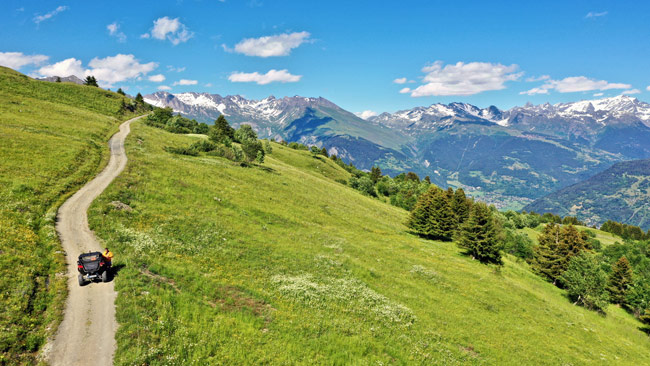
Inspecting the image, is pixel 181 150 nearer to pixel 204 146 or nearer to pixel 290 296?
pixel 204 146

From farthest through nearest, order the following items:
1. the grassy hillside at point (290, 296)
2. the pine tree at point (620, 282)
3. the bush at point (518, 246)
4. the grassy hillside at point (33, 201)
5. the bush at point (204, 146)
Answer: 1. the bush at point (518, 246)
2. the bush at point (204, 146)
3. the pine tree at point (620, 282)
4. the grassy hillside at point (290, 296)
5. the grassy hillside at point (33, 201)

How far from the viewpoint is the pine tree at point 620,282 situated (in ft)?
199

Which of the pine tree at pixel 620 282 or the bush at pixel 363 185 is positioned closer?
the pine tree at pixel 620 282

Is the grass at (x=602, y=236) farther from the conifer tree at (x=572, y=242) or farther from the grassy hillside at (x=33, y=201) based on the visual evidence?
the grassy hillside at (x=33, y=201)

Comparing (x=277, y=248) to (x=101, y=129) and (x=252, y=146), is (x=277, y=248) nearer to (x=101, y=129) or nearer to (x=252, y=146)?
(x=252, y=146)

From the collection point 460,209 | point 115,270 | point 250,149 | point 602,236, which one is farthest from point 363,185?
point 602,236

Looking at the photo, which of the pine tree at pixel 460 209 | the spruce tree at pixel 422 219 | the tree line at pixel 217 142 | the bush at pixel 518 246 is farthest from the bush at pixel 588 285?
the tree line at pixel 217 142

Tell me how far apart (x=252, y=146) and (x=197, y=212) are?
41953mm

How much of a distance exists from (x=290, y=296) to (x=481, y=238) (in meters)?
45.4

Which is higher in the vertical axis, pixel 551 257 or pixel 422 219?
pixel 422 219

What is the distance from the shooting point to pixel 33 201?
82.1 ft

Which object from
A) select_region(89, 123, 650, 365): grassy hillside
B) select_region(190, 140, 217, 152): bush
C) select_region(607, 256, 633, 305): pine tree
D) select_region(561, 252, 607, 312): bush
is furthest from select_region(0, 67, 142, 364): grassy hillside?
select_region(607, 256, 633, 305): pine tree

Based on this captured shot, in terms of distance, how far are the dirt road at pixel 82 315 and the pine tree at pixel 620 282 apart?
88.8 meters

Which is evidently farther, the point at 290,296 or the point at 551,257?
the point at 551,257
